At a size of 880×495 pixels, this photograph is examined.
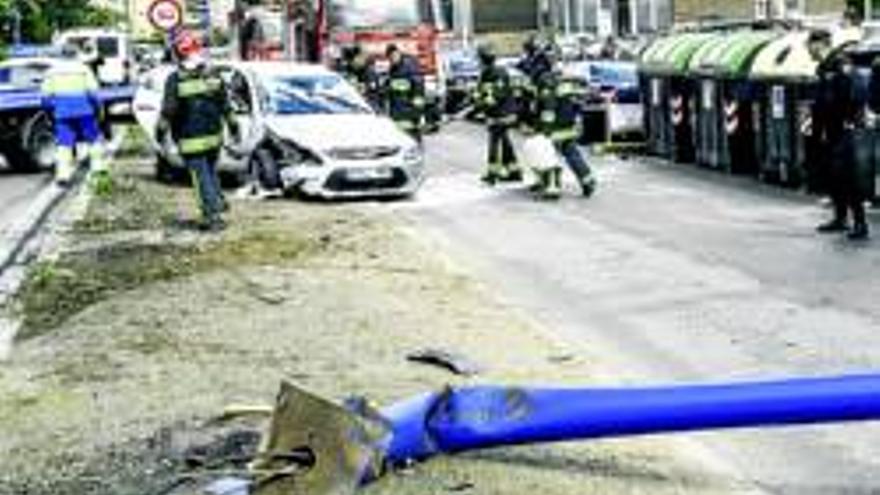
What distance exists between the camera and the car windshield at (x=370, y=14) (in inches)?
1515

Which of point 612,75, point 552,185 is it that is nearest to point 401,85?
point 552,185

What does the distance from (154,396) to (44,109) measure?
63.1 ft

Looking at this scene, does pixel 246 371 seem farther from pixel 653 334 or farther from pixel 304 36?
pixel 304 36

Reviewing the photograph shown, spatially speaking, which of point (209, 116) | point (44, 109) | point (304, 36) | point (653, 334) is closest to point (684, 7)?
point (304, 36)

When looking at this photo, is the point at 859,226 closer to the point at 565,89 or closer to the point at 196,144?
the point at 565,89

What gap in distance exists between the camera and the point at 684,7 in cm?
8438

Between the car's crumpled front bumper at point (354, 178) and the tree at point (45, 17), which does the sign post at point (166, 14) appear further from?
the tree at point (45, 17)

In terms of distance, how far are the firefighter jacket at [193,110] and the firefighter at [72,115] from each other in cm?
624

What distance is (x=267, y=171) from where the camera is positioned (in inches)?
879

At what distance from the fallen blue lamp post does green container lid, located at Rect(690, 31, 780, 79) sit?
14611mm

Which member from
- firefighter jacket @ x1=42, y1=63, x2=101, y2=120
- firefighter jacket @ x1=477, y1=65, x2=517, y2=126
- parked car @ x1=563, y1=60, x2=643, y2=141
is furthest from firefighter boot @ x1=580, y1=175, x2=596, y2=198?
firefighter jacket @ x1=42, y1=63, x2=101, y2=120

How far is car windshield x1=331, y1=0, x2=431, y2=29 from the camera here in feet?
126

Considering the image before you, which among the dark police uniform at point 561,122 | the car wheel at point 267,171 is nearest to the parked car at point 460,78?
the car wheel at point 267,171

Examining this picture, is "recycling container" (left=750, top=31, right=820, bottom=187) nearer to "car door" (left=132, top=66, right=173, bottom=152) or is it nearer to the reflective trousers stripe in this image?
the reflective trousers stripe
